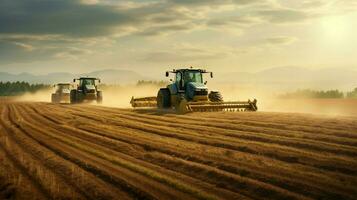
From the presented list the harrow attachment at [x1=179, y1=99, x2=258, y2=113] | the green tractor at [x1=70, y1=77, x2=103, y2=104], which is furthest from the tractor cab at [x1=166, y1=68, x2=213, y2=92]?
the green tractor at [x1=70, y1=77, x2=103, y2=104]

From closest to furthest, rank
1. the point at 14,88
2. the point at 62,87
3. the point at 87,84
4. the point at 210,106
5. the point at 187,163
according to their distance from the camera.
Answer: the point at 187,163, the point at 210,106, the point at 87,84, the point at 62,87, the point at 14,88

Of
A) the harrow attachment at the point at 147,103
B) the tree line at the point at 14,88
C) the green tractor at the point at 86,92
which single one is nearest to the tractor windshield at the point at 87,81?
the green tractor at the point at 86,92

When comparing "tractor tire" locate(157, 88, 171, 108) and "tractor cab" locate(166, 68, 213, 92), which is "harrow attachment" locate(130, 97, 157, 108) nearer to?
"tractor tire" locate(157, 88, 171, 108)

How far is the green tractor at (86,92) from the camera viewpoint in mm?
33844

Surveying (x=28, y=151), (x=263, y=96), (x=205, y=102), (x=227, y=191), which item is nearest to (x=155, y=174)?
(x=227, y=191)

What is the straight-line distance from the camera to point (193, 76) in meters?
22.2

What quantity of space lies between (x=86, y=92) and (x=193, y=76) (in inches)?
543

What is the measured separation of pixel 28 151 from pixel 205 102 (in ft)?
37.6

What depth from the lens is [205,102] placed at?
20.2 m

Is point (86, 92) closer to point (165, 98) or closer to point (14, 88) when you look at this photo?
point (165, 98)

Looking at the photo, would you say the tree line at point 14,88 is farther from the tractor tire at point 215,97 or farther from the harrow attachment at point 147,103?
the tractor tire at point 215,97

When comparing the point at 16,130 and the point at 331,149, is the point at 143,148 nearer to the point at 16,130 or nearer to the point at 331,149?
the point at 331,149

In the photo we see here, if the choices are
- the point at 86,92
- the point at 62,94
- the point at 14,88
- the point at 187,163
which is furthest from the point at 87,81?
the point at 14,88

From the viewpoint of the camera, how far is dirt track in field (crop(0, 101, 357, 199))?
5.90 m
